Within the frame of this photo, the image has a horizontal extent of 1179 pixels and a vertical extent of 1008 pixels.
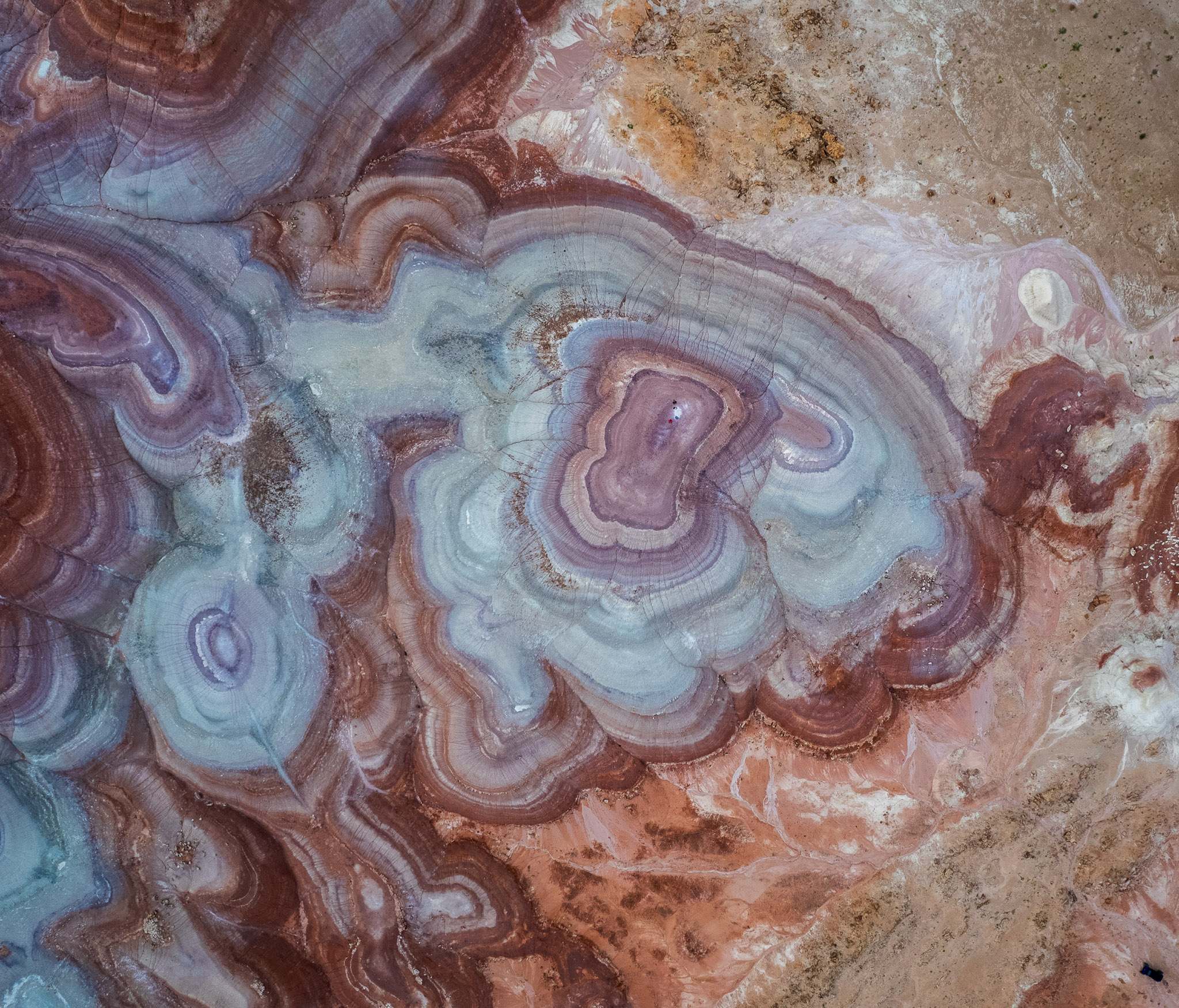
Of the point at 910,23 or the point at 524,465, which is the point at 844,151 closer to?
the point at 910,23

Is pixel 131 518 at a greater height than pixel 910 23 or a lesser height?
lesser

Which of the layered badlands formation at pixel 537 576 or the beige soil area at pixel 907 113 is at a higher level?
the beige soil area at pixel 907 113

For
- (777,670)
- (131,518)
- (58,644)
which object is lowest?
(777,670)

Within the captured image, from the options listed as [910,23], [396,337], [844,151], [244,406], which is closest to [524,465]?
[396,337]

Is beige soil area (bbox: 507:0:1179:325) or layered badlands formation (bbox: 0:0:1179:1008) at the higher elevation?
beige soil area (bbox: 507:0:1179:325)

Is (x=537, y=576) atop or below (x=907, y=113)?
below

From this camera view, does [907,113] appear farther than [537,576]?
Yes

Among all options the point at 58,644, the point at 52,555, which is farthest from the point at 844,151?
the point at 58,644
